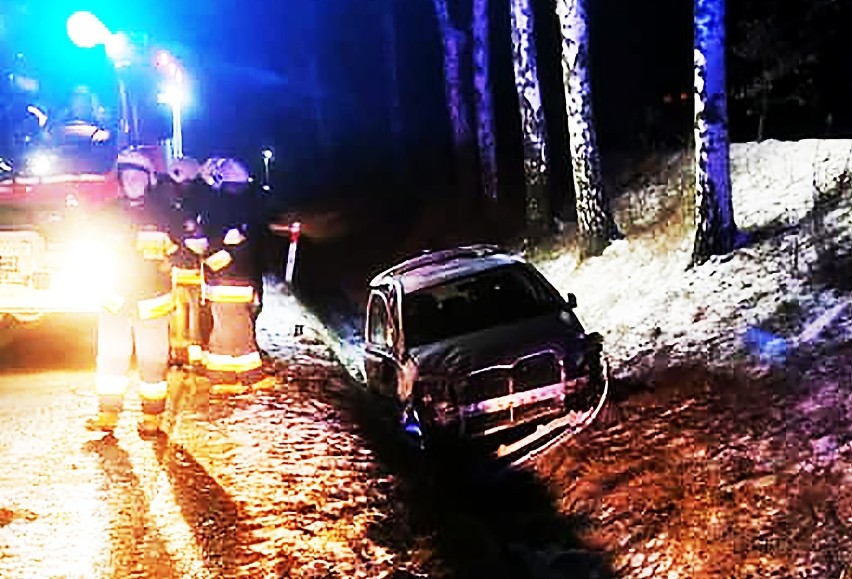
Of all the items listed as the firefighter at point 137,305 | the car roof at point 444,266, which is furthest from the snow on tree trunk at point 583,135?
the firefighter at point 137,305

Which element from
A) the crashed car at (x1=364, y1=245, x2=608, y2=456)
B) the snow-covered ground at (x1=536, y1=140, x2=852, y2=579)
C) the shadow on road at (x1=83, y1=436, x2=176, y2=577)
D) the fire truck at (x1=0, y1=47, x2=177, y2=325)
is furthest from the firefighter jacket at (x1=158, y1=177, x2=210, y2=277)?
the snow-covered ground at (x1=536, y1=140, x2=852, y2=579)

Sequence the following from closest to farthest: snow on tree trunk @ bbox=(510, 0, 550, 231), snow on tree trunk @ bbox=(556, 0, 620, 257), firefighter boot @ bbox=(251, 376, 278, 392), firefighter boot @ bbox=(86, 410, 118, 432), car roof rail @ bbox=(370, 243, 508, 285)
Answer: firefighter boot @ bbox=(86, 410, 118, 432) → firefighter boot @ bbox=(251, 376, 278, 392) → car roof rail @ bbox=(370, 243, 508, 285) → snow on tree trunk @ bbox=(556, 0, 620, 257) → snow on tree trunk @ bbox=(510, 0, 550, 231)

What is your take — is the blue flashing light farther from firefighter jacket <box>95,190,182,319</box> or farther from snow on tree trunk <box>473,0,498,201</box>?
snow on tree trunk <box>473,0,498,201</box>

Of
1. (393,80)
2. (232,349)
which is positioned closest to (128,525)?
(232,349)

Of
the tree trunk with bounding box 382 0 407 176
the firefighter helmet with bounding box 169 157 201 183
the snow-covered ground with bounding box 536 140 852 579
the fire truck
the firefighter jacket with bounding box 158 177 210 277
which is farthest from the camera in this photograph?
the tree trunk with bounding box 382 0 407 176

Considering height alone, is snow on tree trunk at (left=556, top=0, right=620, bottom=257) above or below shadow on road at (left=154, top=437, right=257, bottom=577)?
above

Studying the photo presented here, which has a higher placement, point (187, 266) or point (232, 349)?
point (187, 266)

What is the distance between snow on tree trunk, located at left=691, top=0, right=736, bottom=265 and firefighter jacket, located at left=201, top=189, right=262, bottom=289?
5678 mm

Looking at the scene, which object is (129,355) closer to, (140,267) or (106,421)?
(106,421)

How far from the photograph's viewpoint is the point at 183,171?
32.1 feet

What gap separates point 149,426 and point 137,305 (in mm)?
1045

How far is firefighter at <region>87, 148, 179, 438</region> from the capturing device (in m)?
8.53

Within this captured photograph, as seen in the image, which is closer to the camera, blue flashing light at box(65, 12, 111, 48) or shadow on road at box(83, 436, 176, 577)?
shadow on road at box(83, 436, 176, 577)

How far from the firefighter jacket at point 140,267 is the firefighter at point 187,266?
605mm
